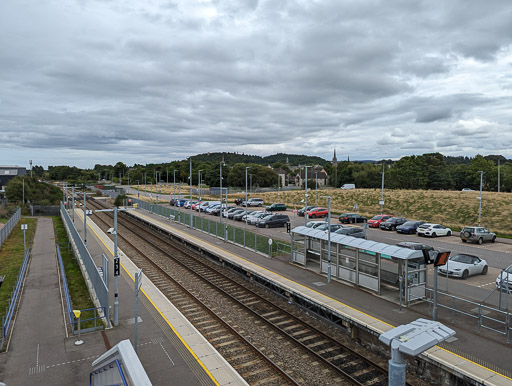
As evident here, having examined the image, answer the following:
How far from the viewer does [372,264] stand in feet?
55.4

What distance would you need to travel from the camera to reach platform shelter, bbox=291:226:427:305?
15312 millimetres

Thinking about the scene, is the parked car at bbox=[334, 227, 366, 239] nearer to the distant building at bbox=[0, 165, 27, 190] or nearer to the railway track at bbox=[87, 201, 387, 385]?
the railway track at bbox=[87, 201, 387, 385]

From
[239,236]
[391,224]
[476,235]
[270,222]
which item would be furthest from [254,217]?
[476,235]

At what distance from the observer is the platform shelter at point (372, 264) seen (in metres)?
15.3

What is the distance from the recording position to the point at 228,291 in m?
19.6

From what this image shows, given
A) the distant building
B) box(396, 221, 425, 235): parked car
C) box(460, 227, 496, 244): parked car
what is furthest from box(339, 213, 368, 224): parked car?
the distant building

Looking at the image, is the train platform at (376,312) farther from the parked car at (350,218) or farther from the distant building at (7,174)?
the distant building at (7,174)

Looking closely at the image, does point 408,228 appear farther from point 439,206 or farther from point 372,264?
point 372,264

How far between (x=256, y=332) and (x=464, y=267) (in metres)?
12.9

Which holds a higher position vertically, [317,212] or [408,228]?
[317,212]

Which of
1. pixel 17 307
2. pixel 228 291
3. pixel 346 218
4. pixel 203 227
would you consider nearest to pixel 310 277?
pixel 228 291

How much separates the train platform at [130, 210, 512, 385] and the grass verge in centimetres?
Result: 1246

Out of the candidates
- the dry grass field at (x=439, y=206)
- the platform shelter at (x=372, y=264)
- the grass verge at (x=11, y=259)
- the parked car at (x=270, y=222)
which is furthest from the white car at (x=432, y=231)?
the grass verge at (x=11, y=259)

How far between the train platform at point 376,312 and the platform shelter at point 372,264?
58cm
